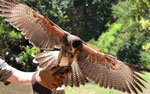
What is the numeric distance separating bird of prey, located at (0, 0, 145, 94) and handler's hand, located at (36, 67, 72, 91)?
0.66 m

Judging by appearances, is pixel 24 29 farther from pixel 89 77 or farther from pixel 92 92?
pixel 92 92

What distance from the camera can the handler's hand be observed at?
2.16m

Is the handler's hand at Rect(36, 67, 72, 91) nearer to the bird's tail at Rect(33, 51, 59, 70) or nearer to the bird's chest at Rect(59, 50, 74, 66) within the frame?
the bird's chest at Rect(59, 50, 74, 66)

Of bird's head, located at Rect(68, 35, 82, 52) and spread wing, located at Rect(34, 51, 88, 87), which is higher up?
bird's head, located at Rect(68, 35, 82, 52)

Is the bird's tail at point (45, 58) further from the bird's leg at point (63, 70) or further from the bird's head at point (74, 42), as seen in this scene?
the bird's leg at point (63, 70)

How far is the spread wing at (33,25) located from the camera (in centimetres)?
323

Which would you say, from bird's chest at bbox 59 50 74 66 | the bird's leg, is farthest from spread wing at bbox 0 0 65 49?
the bird's leg

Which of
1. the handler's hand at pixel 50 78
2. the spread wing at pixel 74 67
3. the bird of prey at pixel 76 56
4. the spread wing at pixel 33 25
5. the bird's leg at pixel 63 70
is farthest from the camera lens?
the spread wing at pixel 33 25

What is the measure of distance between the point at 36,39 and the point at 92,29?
10162 millimetres

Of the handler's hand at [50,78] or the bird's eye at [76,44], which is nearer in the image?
the handler's hand at [50,78]

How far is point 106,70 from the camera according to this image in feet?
11.1

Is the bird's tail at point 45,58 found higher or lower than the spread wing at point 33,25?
lower

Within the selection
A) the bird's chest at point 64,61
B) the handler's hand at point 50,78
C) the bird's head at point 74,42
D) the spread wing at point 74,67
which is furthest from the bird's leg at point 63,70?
the spread wing at point 74,67

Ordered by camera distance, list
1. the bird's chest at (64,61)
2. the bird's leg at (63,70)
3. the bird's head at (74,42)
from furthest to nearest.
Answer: the bird's head at (74,42)
the bird's chest at (64,61)
the bird's leg at (63,70)
